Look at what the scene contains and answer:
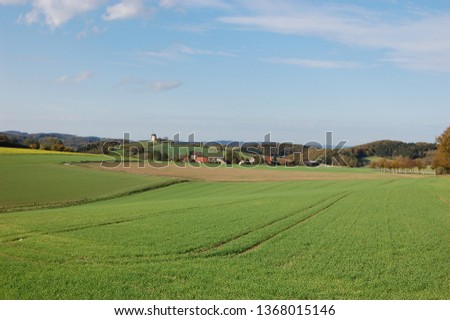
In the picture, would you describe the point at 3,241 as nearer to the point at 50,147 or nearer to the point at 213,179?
the point at 213,179

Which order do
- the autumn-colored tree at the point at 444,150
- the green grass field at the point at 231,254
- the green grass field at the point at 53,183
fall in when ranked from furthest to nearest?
the autumn-colored tree at the point at 444,150 < the green grass field at the point at 53,183 < the green grass field at the point at 231,254

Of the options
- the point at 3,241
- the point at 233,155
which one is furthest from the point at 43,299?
the point at 233,155

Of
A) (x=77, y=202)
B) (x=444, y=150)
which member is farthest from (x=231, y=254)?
(x=444, y=150)

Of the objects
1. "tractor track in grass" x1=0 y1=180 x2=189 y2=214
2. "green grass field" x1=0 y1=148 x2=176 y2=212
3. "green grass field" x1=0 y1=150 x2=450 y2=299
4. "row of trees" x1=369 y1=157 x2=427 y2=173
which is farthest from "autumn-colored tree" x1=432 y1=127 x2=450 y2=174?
"green grass field" x1=0 y1=150 x2=450 y2=299

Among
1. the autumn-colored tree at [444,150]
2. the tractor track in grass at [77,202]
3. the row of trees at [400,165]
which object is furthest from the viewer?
the row of trees at [400,165]

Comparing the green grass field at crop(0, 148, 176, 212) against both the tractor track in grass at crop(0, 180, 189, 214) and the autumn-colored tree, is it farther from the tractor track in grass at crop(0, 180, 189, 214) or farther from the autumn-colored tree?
the autumn-colored tree

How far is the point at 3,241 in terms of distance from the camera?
55.3ft

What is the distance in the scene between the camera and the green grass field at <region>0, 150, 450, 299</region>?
38.1 feet

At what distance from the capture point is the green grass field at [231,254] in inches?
457

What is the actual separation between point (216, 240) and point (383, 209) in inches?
532

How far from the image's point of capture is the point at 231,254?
601 inches

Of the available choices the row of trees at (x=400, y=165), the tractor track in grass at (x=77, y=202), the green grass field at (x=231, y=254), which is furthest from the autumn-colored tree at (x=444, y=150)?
the green grass field at (x=231, y=254)

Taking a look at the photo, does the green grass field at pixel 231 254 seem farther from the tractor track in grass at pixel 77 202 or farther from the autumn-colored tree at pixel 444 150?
the autumn-colored tree at pixel 444 150

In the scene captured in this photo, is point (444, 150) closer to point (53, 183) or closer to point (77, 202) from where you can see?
point (53, 183)
